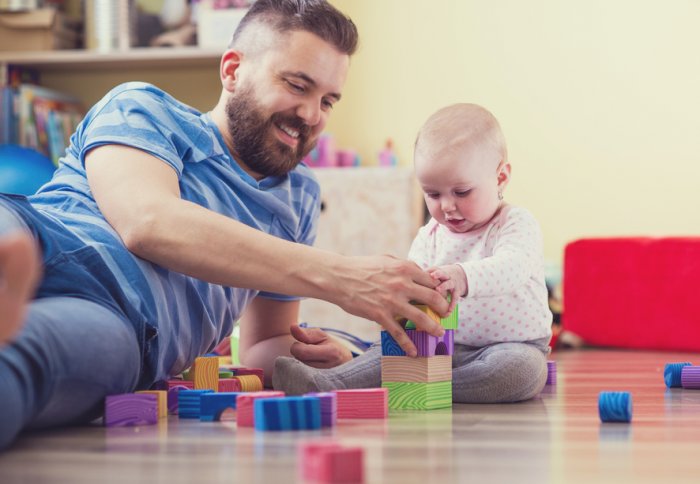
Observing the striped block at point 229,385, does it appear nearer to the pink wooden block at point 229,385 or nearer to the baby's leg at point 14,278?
the pink wooden block at point 229,385

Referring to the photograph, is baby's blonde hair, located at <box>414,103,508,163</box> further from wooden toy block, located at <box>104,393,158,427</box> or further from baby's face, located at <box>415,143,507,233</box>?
wooden toy block, located at <box>104,393,158,427</box>

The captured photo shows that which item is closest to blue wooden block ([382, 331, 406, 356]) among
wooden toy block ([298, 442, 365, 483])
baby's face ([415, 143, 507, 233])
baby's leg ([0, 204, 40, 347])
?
baby's face ([415, 143, 507, 233])

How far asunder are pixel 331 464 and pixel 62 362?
1.41 feet

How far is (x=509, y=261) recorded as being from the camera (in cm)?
158

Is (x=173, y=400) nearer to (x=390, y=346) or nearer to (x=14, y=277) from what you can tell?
(x=390, y=346)

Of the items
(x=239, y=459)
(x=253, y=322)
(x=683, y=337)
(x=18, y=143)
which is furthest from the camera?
(x=18, y=143)

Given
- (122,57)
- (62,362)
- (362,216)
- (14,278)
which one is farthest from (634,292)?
(14,278)

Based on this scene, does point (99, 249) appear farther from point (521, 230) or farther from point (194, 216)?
point (521, 230)

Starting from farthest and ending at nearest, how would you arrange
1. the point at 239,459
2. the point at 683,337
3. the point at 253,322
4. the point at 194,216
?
the point at 683,337
the point at 253,322
the point at 194,216
the point at 239,459

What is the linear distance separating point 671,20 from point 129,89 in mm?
2607

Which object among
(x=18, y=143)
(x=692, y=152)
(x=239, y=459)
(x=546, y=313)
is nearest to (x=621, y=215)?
(x=692, y=152)

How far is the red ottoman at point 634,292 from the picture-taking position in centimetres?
313

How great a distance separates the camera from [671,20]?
355 cm

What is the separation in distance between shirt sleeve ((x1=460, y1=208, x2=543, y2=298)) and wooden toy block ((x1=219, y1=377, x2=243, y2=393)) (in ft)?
1.35
